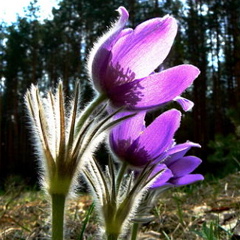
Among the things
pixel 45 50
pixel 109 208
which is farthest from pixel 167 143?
pixel 45 50

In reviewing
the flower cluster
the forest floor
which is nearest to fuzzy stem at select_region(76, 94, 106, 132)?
the flower cluster

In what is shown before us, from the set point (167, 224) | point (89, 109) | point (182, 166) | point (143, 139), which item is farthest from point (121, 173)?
point (167, 224)

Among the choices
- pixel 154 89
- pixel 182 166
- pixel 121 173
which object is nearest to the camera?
pixel 154 89

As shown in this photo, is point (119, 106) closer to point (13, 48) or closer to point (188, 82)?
point (188, 82)

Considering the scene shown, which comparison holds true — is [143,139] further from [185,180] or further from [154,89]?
[185,180]

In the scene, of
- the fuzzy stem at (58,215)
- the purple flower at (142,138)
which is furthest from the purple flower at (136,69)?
the fuzzy stem at (58,215)
